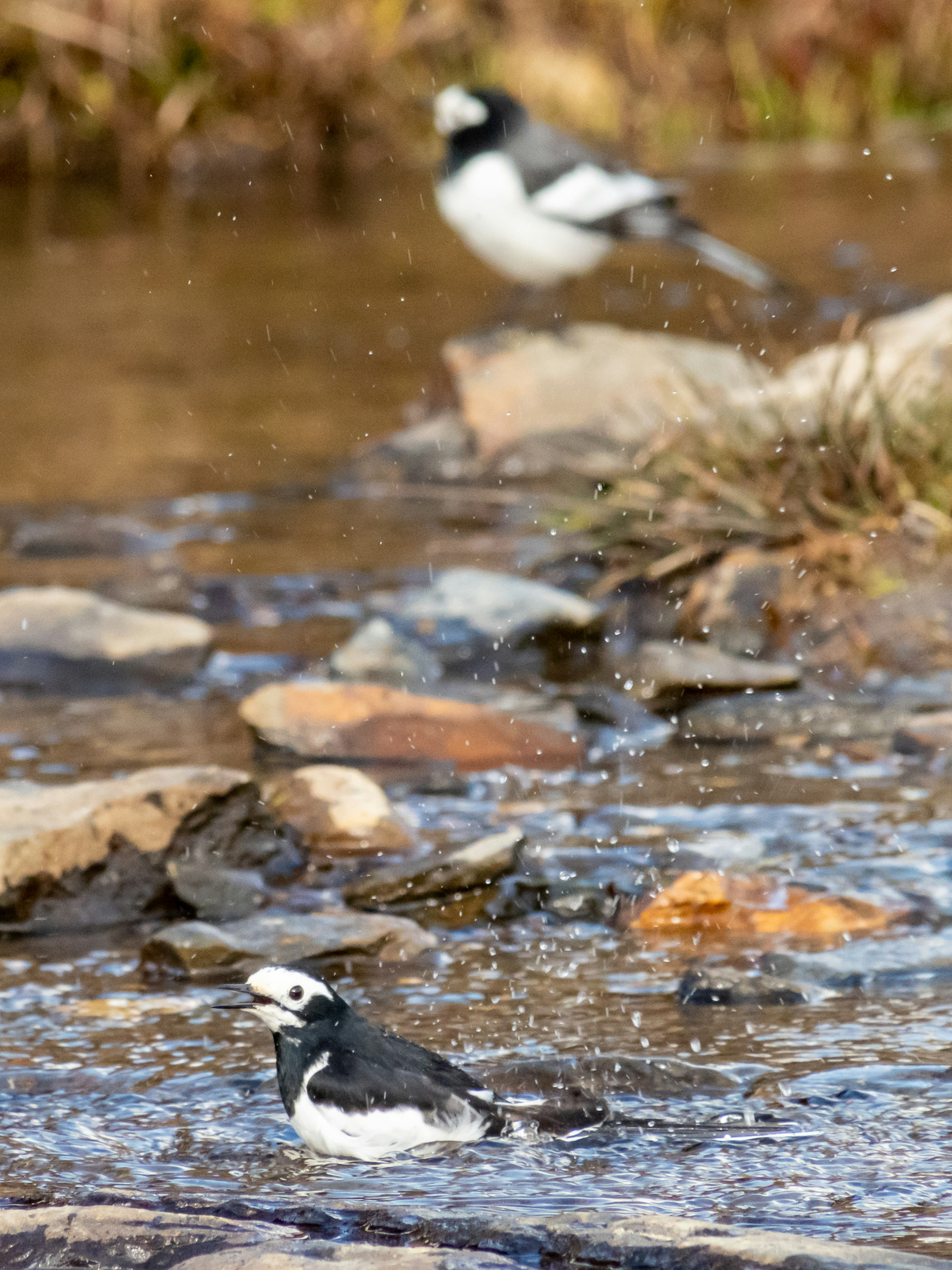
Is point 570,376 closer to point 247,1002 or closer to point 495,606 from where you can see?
point 495,606

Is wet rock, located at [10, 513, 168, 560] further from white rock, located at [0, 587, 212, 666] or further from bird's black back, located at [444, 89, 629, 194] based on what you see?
bird's black back, located at [444, 89, 629, 194]

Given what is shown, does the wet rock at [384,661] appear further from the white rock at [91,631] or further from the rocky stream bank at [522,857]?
the white rock at [91,631]

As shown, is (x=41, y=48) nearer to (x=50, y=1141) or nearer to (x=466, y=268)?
(x=466, y=268)

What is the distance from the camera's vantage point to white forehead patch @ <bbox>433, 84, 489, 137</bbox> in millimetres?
8242

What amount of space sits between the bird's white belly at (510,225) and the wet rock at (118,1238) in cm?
615

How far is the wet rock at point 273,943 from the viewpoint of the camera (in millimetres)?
3600

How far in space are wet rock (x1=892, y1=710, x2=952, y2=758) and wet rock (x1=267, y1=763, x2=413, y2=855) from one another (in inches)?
46.7

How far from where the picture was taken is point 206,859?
403 centimetres

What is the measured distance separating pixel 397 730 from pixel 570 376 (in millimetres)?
3353

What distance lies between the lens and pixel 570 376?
7.93m

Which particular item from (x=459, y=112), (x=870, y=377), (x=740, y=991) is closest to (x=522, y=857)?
(x=740, y=991)

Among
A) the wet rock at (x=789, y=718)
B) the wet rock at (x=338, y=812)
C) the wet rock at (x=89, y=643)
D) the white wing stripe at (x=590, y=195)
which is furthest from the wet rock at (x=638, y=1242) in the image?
the white wing stripe at (x=590, y=195)

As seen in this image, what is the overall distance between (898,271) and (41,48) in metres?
7.85

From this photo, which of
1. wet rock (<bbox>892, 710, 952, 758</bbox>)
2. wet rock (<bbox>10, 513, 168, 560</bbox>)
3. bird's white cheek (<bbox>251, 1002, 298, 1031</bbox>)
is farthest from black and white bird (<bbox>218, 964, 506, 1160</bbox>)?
wet rock (<bbox>10, 513, 168, 560</bbox>)
